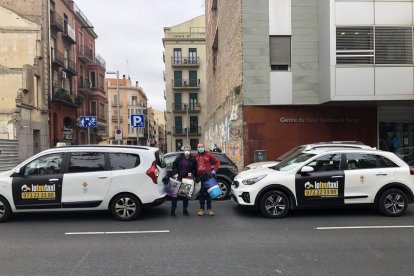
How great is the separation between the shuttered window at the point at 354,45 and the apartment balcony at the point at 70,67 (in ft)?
79.6

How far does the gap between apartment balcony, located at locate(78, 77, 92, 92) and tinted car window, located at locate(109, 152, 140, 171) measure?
3251 cm

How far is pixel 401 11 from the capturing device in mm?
15695

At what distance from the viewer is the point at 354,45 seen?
1571 cm

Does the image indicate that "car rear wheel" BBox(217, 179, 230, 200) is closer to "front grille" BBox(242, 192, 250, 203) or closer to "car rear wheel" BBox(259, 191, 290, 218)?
"front grille" BBox(242, 192, 250, 203)

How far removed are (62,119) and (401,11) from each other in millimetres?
26173

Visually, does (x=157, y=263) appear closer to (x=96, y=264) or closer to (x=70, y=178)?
(x=96, y=264)

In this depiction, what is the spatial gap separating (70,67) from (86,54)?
232 inches

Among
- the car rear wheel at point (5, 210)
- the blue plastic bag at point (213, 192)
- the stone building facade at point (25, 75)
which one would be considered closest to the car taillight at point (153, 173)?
the blue plastic bag at point (213, 192)

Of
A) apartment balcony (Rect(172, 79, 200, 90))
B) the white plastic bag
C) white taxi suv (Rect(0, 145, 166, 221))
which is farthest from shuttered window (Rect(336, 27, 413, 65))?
apartment balcony (Rect(172, 79, 200, 90))

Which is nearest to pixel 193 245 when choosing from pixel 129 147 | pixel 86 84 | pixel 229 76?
pixel 129 147

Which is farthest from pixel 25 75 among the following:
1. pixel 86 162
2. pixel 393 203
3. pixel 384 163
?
pixel 393 203

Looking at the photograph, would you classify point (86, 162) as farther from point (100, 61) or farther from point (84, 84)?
point (100, 61)

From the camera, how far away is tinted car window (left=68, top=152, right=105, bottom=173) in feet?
27.4

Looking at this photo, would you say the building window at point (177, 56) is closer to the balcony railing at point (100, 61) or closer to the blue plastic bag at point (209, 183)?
the balcony railing at point (100, 61)
